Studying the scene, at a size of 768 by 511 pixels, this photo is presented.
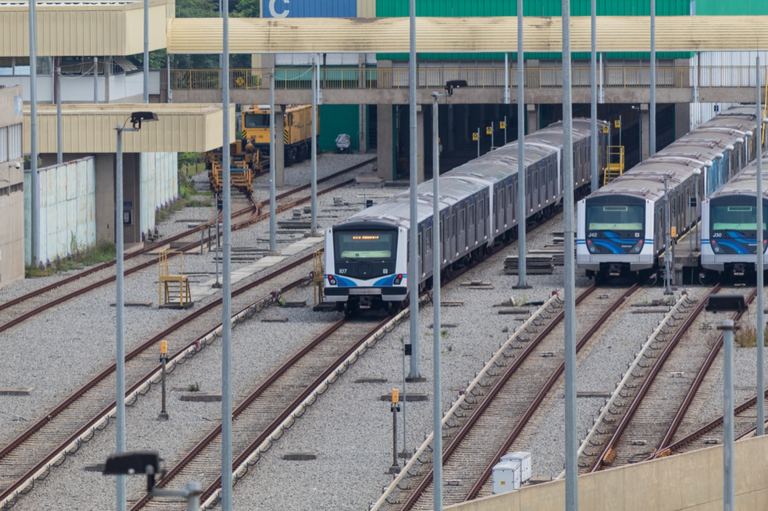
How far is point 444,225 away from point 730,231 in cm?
823

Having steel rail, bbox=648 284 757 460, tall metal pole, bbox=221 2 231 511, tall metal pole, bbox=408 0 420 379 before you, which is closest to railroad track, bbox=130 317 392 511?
tall metal pole, bbox=408 0 420 379

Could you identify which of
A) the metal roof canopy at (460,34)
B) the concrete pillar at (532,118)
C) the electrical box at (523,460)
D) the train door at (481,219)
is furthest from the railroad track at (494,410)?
the concrete pillar at (532,118)

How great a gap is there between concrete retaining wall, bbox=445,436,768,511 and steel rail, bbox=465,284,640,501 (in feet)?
10.6

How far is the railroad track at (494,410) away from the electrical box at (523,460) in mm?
861

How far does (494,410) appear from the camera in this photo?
35469 millimetres

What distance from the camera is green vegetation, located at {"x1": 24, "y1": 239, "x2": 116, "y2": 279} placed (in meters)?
54.6

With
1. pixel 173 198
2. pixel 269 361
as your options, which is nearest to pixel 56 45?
pixel 173 198

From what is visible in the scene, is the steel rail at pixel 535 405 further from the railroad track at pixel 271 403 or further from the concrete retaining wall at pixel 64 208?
the concrete retaining wall at pixel 64 208

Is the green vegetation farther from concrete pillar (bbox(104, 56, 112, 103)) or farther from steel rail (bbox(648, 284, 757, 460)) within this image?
steel rail (bbox(648, 284, 757, 460))

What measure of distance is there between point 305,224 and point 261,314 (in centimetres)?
1886

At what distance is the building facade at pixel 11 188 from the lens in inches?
2032

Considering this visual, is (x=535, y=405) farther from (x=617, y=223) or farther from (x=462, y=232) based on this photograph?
(x=462, y=232)

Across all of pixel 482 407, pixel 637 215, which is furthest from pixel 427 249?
pixel 482 407

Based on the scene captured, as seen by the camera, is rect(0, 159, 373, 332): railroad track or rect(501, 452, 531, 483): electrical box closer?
rect(501, 452, 531, 483): electrical box
